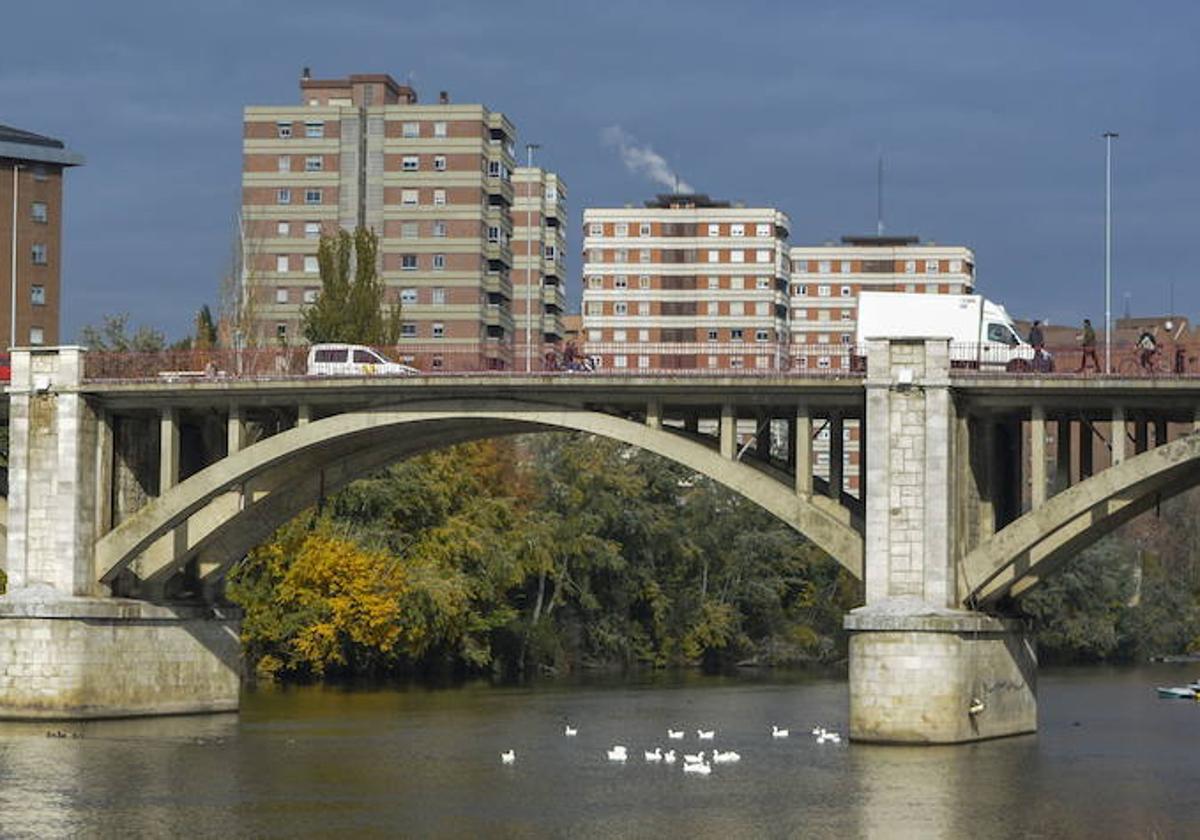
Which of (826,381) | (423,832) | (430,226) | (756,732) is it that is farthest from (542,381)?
(430,226)

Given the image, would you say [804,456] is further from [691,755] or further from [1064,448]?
[691,755]

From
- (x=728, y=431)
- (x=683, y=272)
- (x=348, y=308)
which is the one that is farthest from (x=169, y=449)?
(x=683, y=272)

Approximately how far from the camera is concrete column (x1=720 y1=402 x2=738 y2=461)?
59.4m

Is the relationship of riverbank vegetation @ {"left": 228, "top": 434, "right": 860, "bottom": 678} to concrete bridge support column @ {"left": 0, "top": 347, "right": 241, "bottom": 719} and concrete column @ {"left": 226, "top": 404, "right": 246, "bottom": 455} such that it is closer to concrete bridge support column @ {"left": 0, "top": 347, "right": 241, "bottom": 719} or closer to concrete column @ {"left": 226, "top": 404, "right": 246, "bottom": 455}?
concrete bridge support column @ {"left": 0, "top": 347, "right": 241, "bottom": 719}

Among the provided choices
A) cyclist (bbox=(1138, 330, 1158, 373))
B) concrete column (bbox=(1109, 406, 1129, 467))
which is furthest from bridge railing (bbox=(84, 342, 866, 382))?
cyclist (bbox=(1138, 330, 1158, 373))

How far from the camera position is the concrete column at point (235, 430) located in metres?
64.1

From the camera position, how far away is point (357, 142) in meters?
145

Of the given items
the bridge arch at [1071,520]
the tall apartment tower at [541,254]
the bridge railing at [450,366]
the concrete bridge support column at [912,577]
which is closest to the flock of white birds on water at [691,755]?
the concrete bridge support column at [912,577]

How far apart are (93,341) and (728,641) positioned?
31950 millimetres

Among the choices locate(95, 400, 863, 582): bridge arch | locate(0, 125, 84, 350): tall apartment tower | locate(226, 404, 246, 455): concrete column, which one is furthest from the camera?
locate(0, 125, 84, 350): tall apartment tower

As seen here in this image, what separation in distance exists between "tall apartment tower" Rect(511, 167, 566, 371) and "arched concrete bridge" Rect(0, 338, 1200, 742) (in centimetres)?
8734

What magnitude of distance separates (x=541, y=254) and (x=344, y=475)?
93.6 m

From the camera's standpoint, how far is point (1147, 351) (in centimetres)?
5638

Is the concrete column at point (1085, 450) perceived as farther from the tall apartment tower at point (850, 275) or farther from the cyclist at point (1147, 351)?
the tall apartment tower at point (850, 275)
